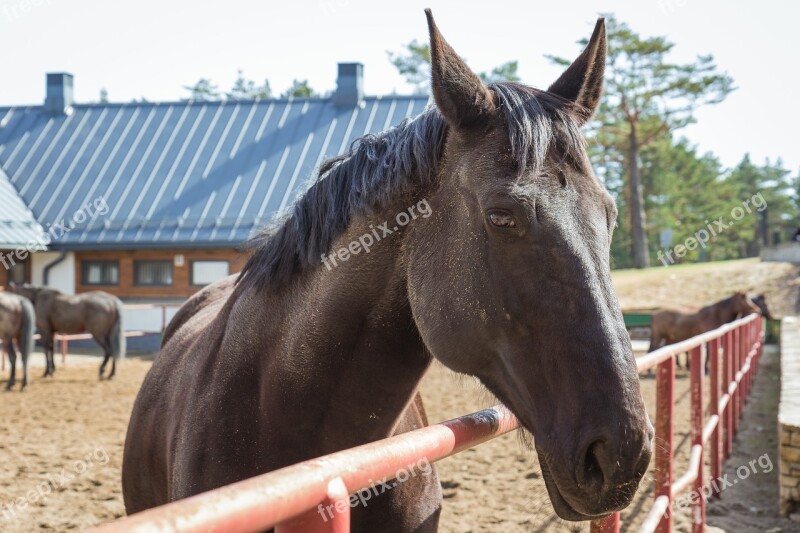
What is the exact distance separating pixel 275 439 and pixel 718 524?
14.4 feet

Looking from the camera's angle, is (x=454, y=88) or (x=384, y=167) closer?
(x=454, y=88)

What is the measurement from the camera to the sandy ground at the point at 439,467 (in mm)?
4840

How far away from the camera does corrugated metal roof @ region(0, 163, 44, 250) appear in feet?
60.3

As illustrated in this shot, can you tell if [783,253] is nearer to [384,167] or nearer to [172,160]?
[172,160]

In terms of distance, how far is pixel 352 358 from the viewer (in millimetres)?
2008

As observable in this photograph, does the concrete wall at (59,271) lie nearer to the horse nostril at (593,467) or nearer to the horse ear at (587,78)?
the horse ear at (587,78)

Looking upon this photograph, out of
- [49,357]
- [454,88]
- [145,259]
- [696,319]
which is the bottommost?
[49,357]

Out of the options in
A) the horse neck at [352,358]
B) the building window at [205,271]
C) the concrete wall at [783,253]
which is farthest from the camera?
the concrete wall at [783,253]

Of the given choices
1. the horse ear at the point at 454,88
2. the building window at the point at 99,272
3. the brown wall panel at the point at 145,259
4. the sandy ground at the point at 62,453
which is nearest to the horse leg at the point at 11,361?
the sandy ground at the point at 62,453

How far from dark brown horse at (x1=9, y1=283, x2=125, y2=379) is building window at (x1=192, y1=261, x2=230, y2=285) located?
199 inches

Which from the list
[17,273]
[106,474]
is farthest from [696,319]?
→ [17,273]

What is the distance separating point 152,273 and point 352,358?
18.8 meters

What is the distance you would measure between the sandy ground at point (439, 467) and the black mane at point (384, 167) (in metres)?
0.59

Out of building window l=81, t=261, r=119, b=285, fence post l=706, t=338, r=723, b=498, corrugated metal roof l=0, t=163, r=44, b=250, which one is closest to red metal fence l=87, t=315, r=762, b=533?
fence post l=706, t=338, r=723, b=498
